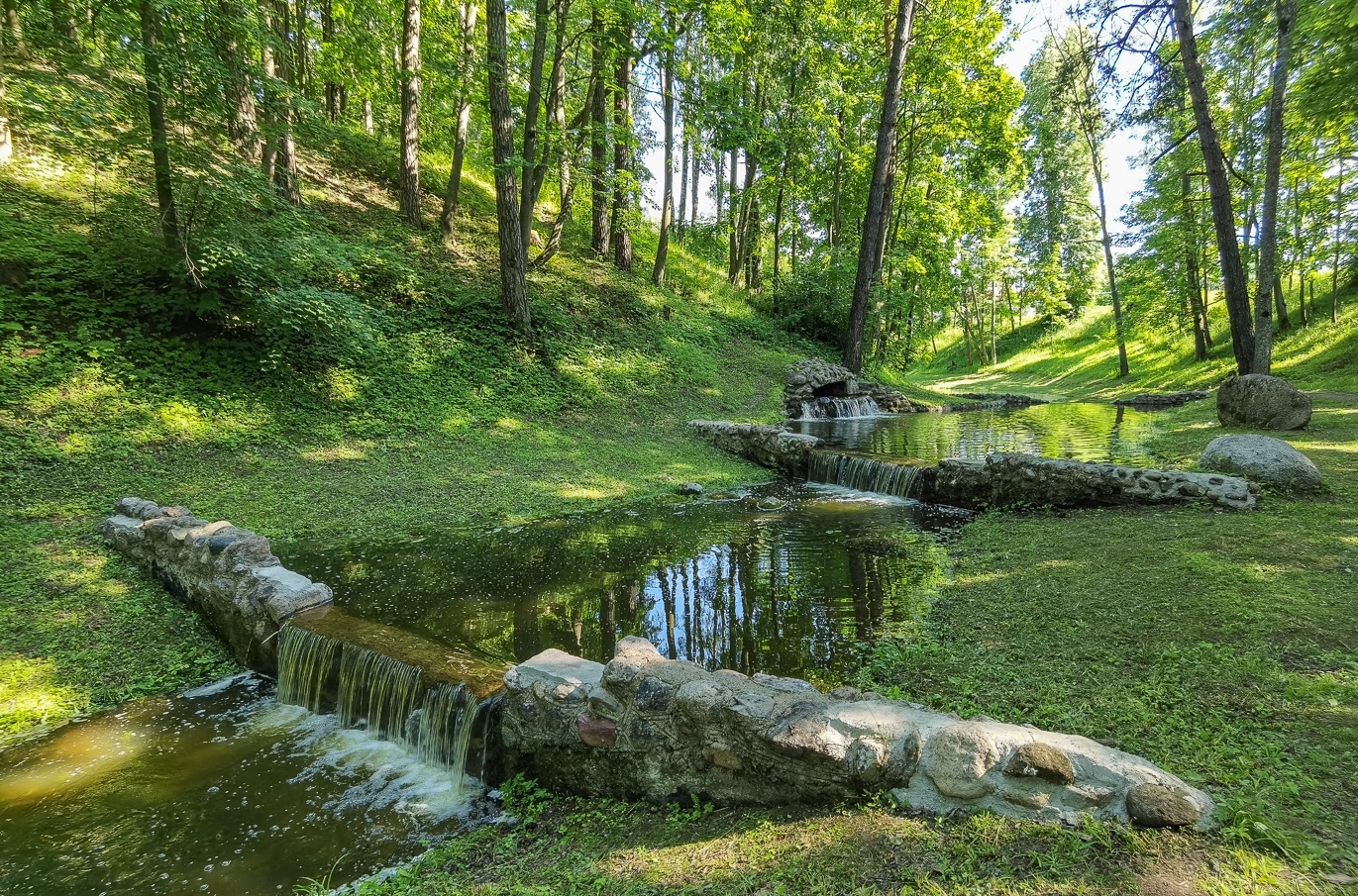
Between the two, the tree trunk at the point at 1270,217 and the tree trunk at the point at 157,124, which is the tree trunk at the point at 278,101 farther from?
the tree trunk at the point at 1270,217

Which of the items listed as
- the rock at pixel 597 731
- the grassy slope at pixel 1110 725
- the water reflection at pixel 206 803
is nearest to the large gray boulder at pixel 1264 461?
the grassy slope at pixel 1110 725

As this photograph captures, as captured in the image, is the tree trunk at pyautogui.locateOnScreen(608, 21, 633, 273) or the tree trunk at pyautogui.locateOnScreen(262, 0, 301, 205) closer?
the tree trunk at pyautogui.locateOnScreen(262, 0, 301, 205)

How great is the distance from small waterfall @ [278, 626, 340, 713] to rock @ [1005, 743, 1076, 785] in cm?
417

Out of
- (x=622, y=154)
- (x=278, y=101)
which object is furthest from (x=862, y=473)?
(x=622, y=154)

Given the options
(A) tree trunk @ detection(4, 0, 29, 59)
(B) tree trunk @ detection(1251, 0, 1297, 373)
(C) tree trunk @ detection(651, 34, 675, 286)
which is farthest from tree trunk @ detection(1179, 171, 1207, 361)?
(A) tree trunk @ detection(4, 0, 29, 59)

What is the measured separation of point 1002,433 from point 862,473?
564 cm

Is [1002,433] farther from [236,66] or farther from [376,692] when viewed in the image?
[236,66]

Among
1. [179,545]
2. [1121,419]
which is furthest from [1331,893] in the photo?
[1121,419]

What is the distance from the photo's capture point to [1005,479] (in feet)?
23.5

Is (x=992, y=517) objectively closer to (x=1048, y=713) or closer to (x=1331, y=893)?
(x=1048, y=713)

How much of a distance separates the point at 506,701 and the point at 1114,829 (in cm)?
282

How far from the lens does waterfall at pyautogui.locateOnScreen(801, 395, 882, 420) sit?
15.2 m

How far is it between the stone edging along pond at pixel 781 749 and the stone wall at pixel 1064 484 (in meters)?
5.15

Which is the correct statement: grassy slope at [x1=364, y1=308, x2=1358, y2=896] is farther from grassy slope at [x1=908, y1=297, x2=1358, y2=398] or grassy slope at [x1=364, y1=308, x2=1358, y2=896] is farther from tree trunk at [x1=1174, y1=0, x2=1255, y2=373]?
grassy slope at [x1=908, y1=297, x2=1358, y2=398]
